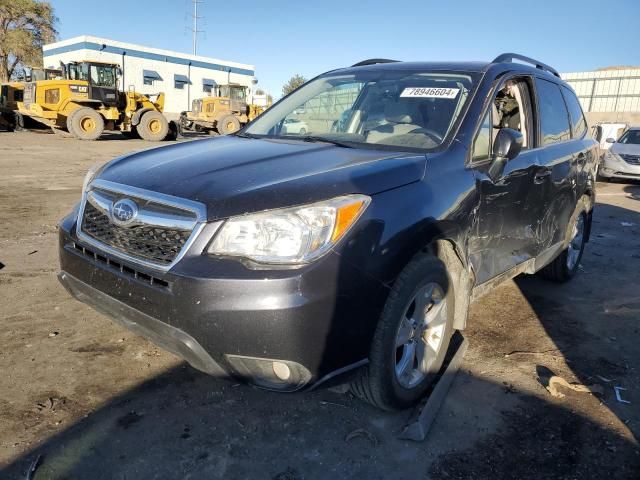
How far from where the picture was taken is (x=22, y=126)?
22938 millimetres

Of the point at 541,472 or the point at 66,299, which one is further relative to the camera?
the point at 66,299

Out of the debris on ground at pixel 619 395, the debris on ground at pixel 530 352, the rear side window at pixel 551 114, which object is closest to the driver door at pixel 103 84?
the rear side window at pixel 551 114

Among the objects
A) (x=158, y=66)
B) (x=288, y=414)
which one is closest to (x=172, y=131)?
(x=288, y=414)

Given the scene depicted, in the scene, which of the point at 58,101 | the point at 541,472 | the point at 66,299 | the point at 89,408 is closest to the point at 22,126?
the point at 58,101

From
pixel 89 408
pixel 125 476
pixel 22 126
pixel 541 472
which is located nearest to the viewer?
pixel 125 476

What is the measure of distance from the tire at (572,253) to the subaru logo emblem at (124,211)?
12.4 ft

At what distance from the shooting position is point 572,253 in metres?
4.98

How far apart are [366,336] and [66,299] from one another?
8.87 feet

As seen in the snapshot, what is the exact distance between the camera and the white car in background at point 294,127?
347 cm

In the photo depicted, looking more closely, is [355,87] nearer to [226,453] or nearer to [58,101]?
[226,453]

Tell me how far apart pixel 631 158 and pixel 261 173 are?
14011mm

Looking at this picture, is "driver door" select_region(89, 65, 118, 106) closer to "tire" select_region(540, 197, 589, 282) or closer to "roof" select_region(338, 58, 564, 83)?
"roof" select_region(338, 58, 564, 83)

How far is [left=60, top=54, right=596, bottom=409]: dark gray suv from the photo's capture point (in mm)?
2041

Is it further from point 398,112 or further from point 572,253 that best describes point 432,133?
point 572,253
